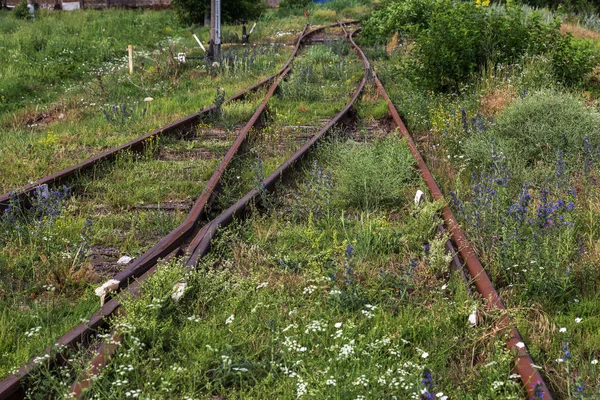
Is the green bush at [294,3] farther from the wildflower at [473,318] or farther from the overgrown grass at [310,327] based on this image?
the wildflower at [473,318]

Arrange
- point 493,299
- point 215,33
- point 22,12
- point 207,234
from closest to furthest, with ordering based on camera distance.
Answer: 1. point 493,299
2. point 207,234
3. point 215,33
4. point 22,12

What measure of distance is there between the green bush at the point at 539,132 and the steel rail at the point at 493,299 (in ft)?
3.21

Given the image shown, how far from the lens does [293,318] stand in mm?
3676

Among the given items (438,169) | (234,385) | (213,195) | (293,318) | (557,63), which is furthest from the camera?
(557,63)

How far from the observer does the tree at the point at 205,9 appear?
26.2m

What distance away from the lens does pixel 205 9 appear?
86.4ft

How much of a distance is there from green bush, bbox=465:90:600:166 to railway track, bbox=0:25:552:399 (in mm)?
789

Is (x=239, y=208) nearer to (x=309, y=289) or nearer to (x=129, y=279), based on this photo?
(x=129, y=279)

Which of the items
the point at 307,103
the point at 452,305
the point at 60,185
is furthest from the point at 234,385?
the point at 307,103

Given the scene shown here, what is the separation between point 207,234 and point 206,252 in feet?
0.64

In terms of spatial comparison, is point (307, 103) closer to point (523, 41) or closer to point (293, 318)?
point (523, 41)

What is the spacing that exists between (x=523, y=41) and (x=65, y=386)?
9.09m

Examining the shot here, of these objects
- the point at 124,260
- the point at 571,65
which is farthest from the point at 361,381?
the point at 571,65

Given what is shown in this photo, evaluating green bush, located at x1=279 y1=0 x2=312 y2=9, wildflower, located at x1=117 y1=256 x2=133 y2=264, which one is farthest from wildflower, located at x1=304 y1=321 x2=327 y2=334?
green bush, located at x1=279 y1=0 x2=312 y2=9
